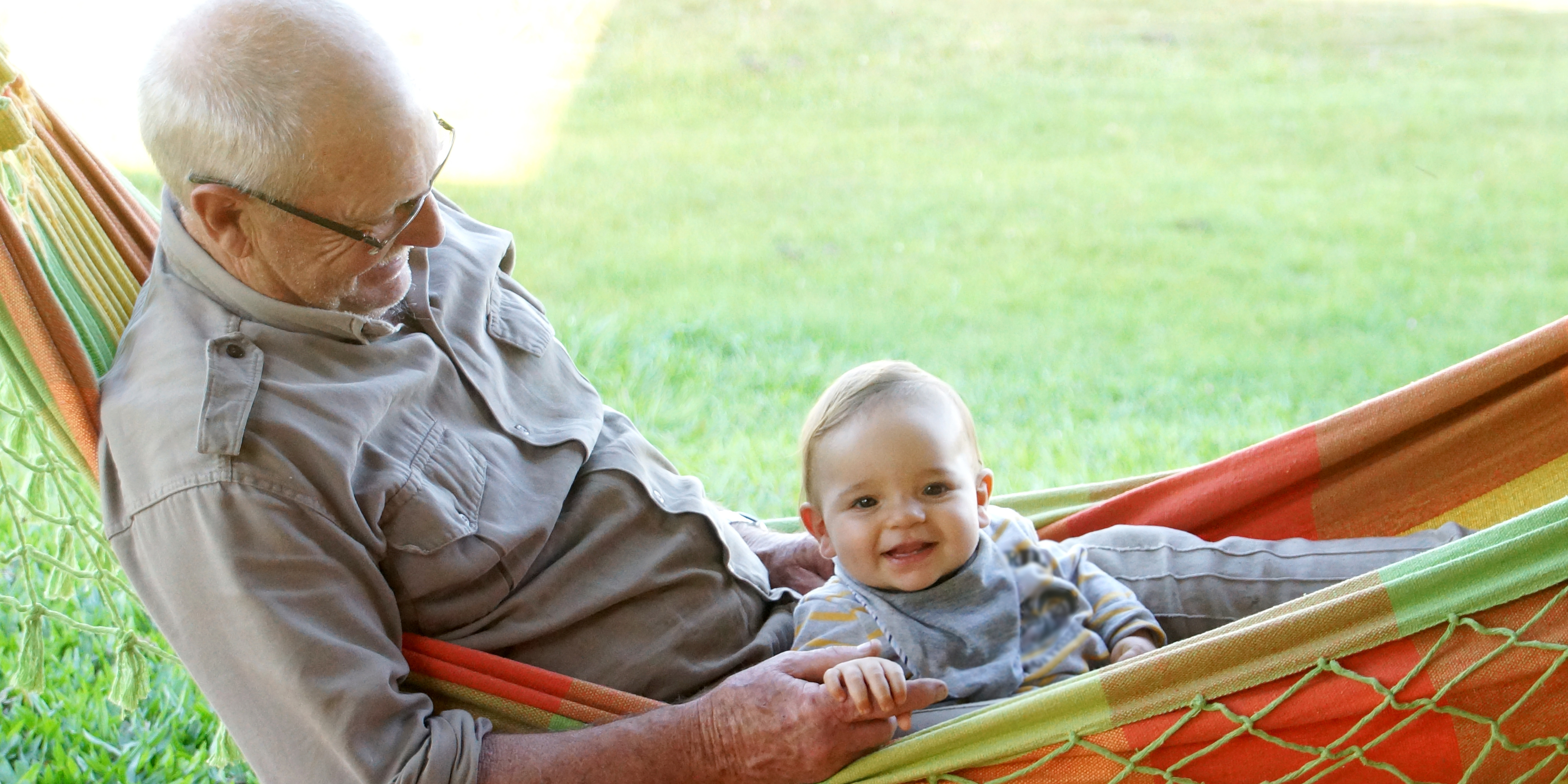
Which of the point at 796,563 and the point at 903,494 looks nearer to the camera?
the point at 903,494

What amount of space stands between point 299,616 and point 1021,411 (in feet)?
9.63

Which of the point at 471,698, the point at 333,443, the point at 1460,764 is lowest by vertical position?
the point at 471,698

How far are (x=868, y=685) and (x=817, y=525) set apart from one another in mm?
385

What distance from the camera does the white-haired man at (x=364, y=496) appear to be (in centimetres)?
147

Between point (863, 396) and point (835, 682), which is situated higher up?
point (863, 396)

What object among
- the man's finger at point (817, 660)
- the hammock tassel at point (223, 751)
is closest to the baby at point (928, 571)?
the man's finger at point (817, 660)

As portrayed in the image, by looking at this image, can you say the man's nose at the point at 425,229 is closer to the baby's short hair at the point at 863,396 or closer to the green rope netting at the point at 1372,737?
the baby's short hair at the point at 863,396

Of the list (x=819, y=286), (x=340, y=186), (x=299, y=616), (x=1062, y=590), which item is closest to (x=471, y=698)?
(x=299, y=616)

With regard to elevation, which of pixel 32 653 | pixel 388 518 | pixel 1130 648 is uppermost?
pixel 388 518

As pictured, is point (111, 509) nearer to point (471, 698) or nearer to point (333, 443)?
point (333, 443)

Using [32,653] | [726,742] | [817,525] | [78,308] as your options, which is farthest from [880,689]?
[32,653]

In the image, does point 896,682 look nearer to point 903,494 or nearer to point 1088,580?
point 903,494

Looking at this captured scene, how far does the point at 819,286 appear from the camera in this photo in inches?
203

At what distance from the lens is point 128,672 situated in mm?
1953
